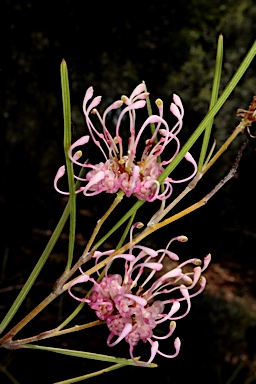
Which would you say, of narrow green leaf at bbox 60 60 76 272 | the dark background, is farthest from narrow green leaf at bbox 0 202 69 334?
the dark background

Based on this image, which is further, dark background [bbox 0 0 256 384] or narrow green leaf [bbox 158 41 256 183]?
dark background [bbox 0 0 256 384]

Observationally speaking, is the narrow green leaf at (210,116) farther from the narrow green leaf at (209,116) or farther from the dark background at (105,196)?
the dark background at (105,196)

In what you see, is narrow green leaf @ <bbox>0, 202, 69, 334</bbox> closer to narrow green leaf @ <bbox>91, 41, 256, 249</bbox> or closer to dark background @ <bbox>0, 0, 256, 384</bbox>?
narrow green leaf @ <bbox>91, 41, 256, 249</bbox>

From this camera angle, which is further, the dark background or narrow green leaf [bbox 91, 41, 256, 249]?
the dark background

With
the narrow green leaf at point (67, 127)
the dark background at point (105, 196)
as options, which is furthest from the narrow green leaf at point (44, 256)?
the dark background at point (105, 196)

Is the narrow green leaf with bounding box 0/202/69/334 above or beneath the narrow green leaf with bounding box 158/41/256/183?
beneath

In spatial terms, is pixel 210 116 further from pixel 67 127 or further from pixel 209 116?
pixel 67 127

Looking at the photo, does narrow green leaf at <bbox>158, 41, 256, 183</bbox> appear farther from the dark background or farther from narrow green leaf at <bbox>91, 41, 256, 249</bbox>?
the dark background

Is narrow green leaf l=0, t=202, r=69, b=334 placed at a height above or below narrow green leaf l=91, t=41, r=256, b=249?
below
